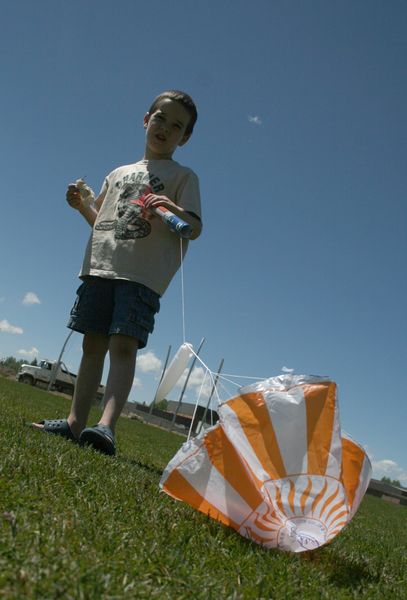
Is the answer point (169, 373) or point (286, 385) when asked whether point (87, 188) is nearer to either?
point (169, 373)

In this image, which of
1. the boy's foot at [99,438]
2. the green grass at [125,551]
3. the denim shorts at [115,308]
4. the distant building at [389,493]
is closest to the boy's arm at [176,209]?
the denim shorts at [115,308]

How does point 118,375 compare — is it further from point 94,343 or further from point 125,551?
point 125,551

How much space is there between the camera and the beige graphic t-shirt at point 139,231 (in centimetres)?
281

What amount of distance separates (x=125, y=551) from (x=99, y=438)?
4.62 ft

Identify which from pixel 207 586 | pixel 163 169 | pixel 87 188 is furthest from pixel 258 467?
pixel 87 188

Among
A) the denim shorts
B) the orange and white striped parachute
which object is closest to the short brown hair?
the denim shorts

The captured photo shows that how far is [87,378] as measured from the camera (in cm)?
289

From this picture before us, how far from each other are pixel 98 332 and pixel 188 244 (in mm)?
643

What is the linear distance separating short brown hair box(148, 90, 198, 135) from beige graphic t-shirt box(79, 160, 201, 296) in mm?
264

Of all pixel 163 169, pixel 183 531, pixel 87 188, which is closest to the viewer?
pixel 183 531

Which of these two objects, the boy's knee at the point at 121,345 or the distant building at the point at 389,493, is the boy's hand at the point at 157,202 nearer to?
the boy's knee at the point at 121,345

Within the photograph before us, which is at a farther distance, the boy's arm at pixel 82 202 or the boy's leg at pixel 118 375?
the boy's arm at pixel 82 202

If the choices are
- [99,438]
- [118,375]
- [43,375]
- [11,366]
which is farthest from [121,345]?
[11,366]

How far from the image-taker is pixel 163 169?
10.2 ft
